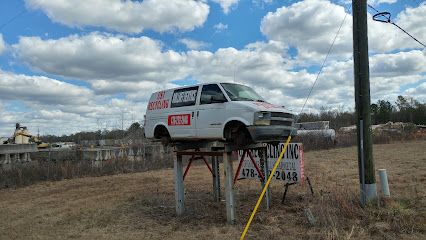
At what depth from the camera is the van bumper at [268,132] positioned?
8.91 metres

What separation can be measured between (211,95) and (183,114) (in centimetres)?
98

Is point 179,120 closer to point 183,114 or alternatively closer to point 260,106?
point 183,114

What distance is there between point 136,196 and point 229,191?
591 cm

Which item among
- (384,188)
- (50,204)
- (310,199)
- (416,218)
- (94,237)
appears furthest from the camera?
(50,204)

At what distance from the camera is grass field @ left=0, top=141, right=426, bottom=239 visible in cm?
839

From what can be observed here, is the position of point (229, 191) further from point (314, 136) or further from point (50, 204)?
point (314, 136)

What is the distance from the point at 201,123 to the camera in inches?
390

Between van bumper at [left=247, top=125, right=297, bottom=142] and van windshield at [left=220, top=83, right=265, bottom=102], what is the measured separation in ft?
3.27

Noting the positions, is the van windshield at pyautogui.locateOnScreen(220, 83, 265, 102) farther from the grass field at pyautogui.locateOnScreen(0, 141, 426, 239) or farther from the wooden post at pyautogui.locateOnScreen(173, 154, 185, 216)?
the grass field at pyautogui.locateOnScreen(0, 141, 426, 239)

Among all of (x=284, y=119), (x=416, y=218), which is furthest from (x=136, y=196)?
(x=416, y=218)

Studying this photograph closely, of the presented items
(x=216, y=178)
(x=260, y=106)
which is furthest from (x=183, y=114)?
(x=216, y=178)

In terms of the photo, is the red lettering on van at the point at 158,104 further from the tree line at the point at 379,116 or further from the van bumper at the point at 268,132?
the tree line at the point at 379,116

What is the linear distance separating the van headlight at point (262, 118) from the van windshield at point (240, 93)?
2.72ft

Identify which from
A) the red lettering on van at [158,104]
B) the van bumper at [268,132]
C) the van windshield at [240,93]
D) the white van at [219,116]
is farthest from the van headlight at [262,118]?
the red lettering on van at [158,104]
